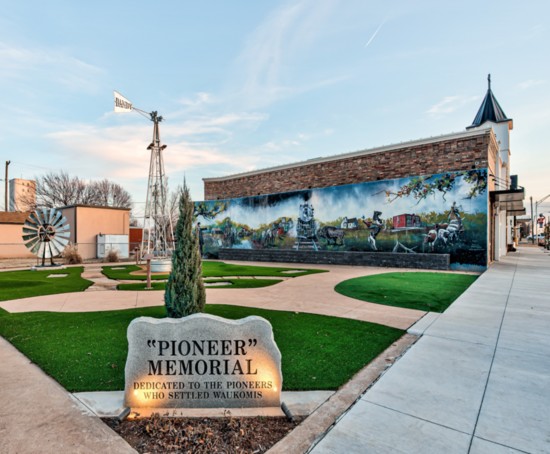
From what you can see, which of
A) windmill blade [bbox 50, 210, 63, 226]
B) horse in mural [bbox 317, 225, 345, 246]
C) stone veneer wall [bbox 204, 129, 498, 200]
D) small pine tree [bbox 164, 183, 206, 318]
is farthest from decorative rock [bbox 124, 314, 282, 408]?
windmill blade [bbox 50, 210, 63, 226]

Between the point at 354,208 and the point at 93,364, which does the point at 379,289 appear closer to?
the point at 93,364

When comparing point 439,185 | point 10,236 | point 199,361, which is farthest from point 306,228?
point 10,236

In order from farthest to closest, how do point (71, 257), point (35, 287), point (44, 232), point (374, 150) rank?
point (71, 257)
point (374, 150)
point (44, 232)
point (35, 287)

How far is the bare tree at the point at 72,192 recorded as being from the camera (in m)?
45.0

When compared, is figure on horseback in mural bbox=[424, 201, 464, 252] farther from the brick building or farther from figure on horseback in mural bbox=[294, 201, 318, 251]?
figure on horseback in mural bbox=[294, 201, 318, 251]

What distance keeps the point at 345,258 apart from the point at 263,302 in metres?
11.8

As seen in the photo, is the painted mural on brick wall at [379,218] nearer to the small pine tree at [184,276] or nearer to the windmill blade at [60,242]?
the windmill blade at [60,242]

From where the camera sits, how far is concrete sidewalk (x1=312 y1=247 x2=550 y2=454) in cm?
253

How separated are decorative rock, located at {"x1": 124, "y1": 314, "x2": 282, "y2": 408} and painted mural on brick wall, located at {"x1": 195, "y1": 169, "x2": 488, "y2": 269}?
51.5 feet

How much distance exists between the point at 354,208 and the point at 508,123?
19705 mm

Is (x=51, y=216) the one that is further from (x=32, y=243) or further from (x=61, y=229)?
(x=32, y=243)

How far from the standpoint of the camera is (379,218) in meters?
18.2

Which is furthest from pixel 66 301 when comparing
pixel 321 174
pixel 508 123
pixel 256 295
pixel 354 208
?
pixel 508 123

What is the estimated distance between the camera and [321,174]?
22125 mm
